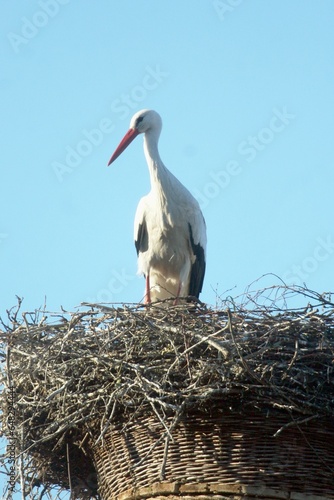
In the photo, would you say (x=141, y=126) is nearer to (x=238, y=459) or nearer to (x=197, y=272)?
(x=197, y=272)

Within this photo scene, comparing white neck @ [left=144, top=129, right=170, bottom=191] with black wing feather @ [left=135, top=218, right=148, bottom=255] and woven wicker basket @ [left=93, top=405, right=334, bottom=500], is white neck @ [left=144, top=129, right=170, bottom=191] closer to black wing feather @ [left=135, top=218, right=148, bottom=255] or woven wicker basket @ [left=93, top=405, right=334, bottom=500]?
black wing feather @ [left=135, top=218, right=148, bottom=255]

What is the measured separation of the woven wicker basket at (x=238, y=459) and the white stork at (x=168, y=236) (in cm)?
234

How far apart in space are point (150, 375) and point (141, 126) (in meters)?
3.03

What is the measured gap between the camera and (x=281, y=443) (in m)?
4.18

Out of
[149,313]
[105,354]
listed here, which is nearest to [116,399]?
[105,354]

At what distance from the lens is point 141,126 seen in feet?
22.9

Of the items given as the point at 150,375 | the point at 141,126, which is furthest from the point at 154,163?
the point at 150,375

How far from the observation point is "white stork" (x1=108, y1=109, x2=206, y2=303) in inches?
259

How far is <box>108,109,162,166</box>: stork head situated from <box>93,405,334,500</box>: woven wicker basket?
10.1 feet

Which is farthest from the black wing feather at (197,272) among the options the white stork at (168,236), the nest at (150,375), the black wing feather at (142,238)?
the nest at (150,375)

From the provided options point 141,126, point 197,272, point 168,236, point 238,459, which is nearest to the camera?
point 238,459

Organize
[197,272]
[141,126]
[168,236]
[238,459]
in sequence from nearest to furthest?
[238,459] < [168,236] < [197,272] < [141,126]

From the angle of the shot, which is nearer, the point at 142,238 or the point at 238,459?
the point at 238,459

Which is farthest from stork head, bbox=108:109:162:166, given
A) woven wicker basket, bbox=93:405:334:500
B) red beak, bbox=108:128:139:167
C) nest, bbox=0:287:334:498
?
woven wicker basket, bbox=93:405:334:500
